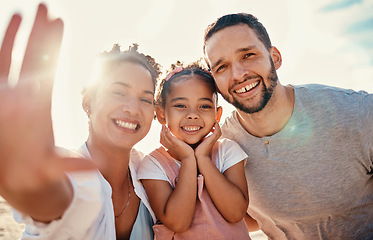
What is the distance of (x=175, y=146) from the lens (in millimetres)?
2793

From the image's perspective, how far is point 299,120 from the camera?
3.04 m

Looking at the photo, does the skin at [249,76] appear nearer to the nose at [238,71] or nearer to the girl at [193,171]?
the nose at [238,71]

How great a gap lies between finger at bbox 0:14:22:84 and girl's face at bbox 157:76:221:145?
210 centimetres

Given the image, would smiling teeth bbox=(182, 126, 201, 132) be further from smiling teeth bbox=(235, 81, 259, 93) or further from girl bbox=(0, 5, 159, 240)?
smiling teeth bbox=(235, 81, 259, 93)

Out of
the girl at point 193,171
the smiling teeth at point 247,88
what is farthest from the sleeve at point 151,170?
the smiling teeth at point 247,88

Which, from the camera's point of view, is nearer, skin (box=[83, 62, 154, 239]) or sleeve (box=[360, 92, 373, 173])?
skin (box=[83, 62, 154, 239])

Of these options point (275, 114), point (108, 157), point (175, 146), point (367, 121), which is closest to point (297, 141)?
point (275, 114)

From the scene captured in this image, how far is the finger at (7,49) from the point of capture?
856 millimetres

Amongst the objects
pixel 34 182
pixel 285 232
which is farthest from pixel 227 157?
pixel 34 182

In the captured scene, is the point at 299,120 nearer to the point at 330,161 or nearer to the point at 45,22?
the point at 330,161

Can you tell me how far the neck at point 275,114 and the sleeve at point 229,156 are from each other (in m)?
0.44

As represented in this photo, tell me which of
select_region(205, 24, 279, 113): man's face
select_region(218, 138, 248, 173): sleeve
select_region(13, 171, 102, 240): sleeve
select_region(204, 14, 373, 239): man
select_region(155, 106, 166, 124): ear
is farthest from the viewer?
select_region(155, 106, 166, 124): ear

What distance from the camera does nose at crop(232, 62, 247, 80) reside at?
3.01m

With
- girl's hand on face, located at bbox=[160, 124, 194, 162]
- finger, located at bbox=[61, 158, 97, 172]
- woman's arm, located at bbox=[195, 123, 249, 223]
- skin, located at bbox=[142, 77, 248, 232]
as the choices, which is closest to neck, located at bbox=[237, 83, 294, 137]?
skin, located at bbox=[142, 77, 248, 232]
